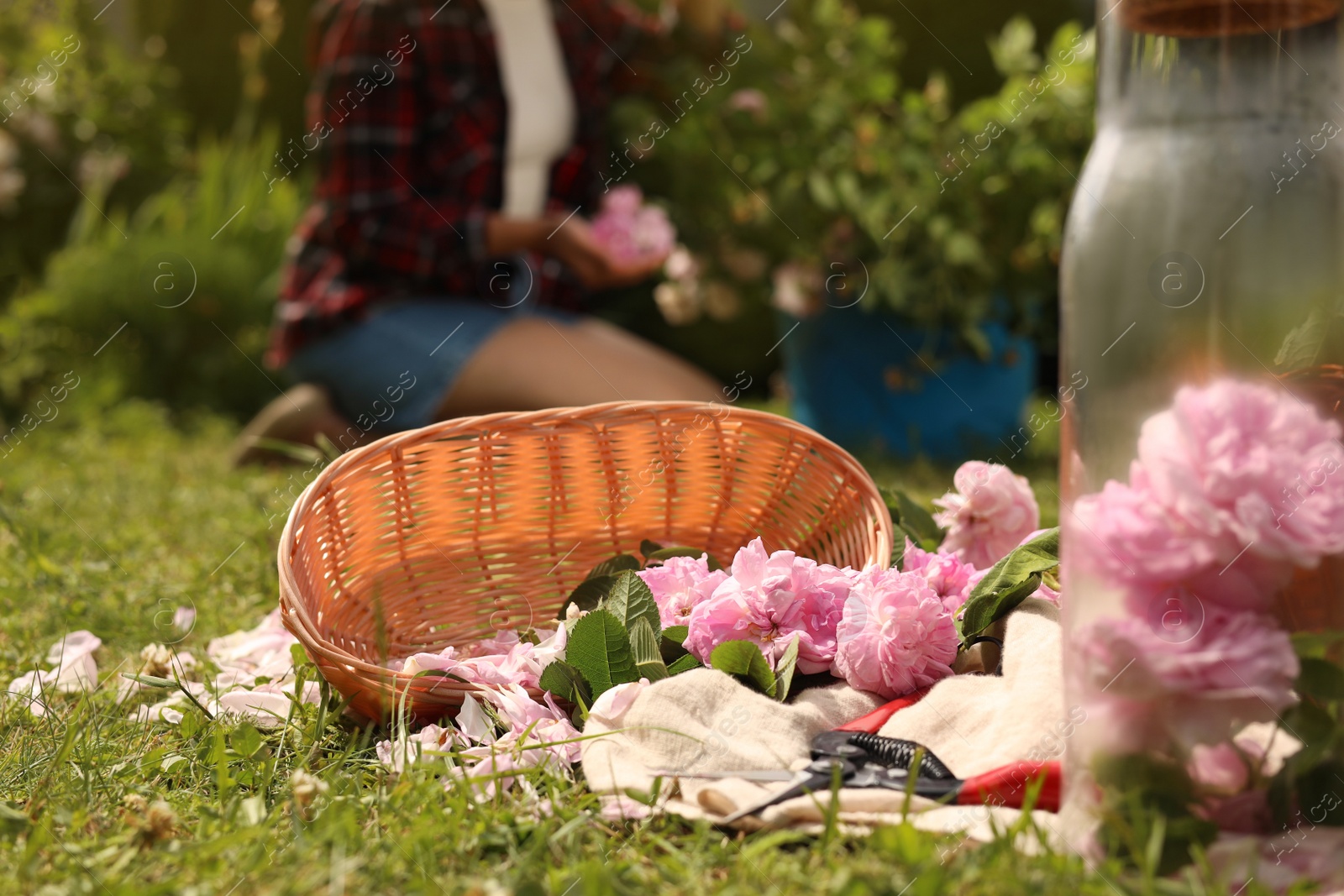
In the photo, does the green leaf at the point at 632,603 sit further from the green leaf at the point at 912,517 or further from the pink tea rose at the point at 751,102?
the pink tea rose at the point at 751,102

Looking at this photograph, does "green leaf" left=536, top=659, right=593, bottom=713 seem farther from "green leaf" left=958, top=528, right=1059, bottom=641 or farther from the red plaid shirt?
the red plaid shirt

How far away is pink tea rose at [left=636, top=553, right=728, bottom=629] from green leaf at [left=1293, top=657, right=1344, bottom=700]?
2.07 ft

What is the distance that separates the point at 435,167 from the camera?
124 inches

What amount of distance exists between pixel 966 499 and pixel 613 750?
1.94 ft

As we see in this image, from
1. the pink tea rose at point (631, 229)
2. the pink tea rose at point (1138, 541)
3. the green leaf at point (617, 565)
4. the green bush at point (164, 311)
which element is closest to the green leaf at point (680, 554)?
the green leaf at point (617, 565)

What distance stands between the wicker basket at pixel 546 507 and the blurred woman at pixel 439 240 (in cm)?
155

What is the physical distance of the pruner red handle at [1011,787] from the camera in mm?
932

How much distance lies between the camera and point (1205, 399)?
775mm

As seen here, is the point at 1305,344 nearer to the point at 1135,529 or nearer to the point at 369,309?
the point at 1135,529

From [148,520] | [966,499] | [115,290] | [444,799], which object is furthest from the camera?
[115,290]

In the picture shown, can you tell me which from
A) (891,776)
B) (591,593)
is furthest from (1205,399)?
(591,593)

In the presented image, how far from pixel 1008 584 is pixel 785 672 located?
0.25 m

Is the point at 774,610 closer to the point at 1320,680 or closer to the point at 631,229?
the point at 1320,680

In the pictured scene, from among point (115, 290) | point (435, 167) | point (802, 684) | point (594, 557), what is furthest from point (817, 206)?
point (115, 290)
